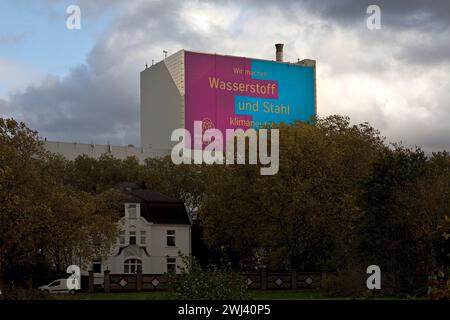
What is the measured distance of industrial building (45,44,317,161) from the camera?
133500mm

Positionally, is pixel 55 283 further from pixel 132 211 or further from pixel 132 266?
pixel 132 211

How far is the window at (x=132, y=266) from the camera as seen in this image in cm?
7462

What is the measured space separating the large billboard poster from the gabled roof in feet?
173

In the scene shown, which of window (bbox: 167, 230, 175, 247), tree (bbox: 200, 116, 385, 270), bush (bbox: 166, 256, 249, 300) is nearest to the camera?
bush (bbox: 166, 256, 249, 300)

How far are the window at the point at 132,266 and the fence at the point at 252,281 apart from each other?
1547 centimetres

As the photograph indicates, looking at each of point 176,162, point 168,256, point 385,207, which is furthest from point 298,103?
point 385,207

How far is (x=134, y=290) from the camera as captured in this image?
56531 millimetres

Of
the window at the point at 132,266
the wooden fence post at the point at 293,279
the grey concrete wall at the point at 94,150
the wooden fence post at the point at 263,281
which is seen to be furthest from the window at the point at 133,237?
the grey concrete wall at the point at 94,150

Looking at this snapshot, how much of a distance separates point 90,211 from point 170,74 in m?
88.9

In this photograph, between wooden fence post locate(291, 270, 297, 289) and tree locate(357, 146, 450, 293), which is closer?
tree locate(357, 146, 450, 293)

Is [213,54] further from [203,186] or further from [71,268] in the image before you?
[71,268]

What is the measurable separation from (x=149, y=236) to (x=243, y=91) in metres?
69.5

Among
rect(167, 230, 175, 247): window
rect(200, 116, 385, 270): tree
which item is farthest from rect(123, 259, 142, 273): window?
rect(200, 116, 385, 270): tree

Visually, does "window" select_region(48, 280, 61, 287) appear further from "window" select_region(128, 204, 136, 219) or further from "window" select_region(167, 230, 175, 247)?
"window" select_region(167, 230, 175, 247)
